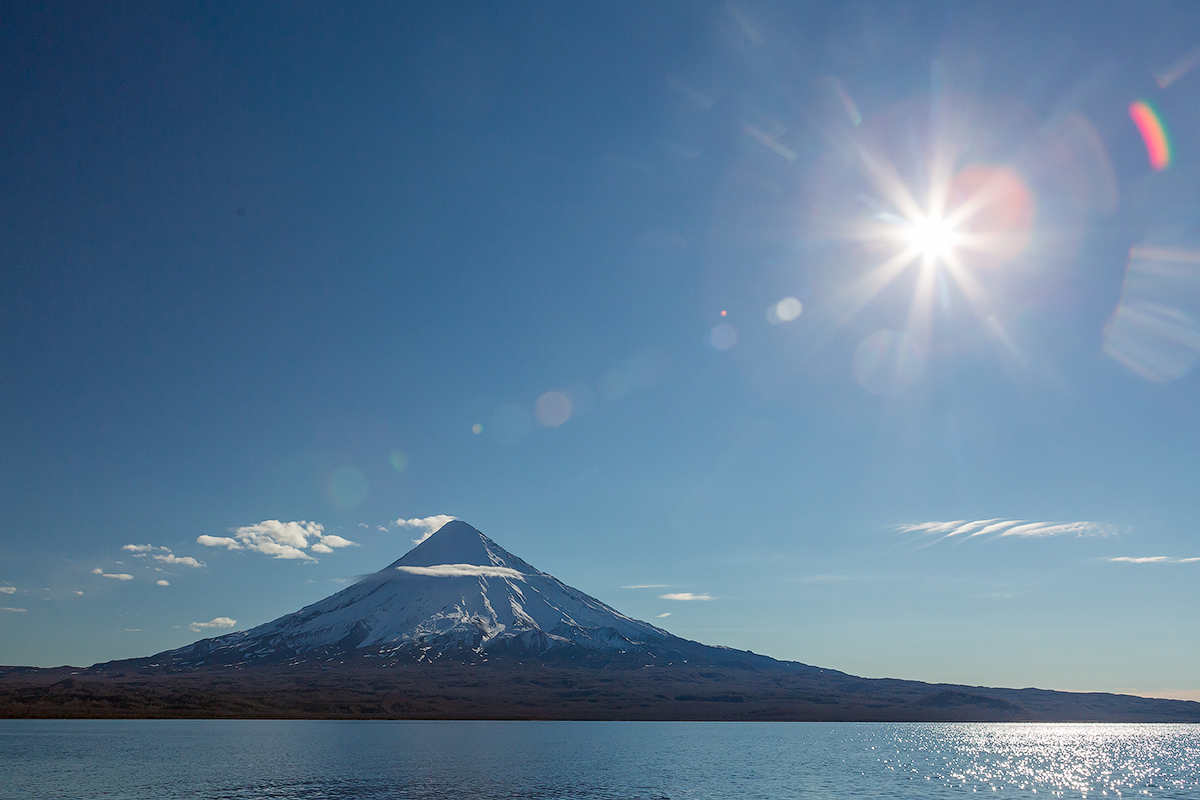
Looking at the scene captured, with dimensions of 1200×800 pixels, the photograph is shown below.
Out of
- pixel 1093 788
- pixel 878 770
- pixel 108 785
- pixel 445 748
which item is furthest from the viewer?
pixel 445 748

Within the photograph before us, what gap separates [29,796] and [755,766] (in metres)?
93.1

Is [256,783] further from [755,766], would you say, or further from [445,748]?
[755,766]

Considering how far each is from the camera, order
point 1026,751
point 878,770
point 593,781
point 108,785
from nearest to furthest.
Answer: point 108,785 < point 593,781 < point 878,770 < point 1026,751

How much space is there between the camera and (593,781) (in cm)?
9194

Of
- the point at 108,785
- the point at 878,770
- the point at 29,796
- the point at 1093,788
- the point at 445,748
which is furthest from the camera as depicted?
the point at 445,748

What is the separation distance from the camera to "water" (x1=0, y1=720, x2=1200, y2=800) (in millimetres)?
81562

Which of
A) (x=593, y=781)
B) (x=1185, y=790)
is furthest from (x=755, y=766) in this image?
(x=1185, y=790)

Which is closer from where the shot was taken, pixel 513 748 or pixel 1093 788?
pixel 1093 788

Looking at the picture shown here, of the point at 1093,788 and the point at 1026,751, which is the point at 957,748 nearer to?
the point at 1026,751

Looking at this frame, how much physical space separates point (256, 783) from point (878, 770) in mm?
88208

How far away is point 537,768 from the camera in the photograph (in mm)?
107312

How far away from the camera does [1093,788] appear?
9944 centimetres

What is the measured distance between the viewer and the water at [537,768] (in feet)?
268

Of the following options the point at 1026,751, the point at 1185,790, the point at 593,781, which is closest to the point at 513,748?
the point at 593,781
